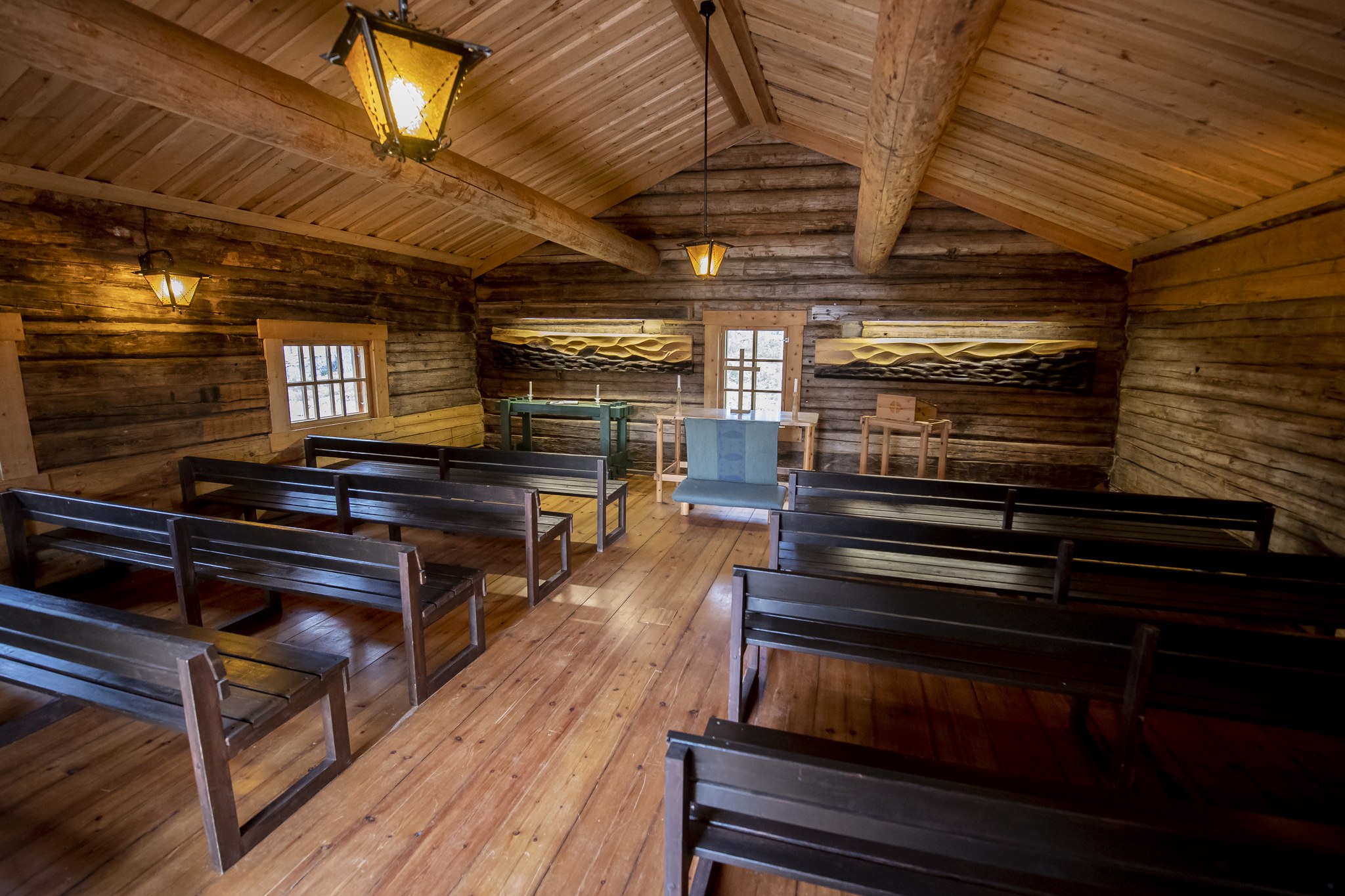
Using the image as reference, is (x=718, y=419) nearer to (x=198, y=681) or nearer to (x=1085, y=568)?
(x=1085, y=568)

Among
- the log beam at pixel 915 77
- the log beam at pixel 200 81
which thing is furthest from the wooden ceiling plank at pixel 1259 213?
the log beam at pixel 200 81

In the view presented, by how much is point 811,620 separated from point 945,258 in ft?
17.9

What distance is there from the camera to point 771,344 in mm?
7441

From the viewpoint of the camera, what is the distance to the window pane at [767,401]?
24.5 ft

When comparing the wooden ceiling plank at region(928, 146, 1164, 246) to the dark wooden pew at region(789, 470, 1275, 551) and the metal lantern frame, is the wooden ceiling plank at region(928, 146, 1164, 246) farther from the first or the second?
the metal lantern frame

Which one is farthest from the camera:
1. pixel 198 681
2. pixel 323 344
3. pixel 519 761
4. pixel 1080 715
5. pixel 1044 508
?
pixel 323 344

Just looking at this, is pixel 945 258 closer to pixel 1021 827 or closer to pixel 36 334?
pixel 1021 827

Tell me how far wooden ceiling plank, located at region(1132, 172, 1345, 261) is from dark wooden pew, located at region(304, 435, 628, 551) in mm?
4348

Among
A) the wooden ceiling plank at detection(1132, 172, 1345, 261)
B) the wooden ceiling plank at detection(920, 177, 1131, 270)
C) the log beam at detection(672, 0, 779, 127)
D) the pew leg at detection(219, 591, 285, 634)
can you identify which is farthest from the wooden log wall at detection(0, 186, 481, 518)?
the wooden ceiling plank at detection(1132, 172, 1345, 261)

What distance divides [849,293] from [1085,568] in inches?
178

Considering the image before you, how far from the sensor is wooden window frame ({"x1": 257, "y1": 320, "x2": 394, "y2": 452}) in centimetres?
552

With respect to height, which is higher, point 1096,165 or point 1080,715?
point 1096,165

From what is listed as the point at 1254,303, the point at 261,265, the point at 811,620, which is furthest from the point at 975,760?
the point at 261,265

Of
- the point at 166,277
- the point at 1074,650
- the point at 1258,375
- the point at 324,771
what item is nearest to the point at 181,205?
the point at 166,277
